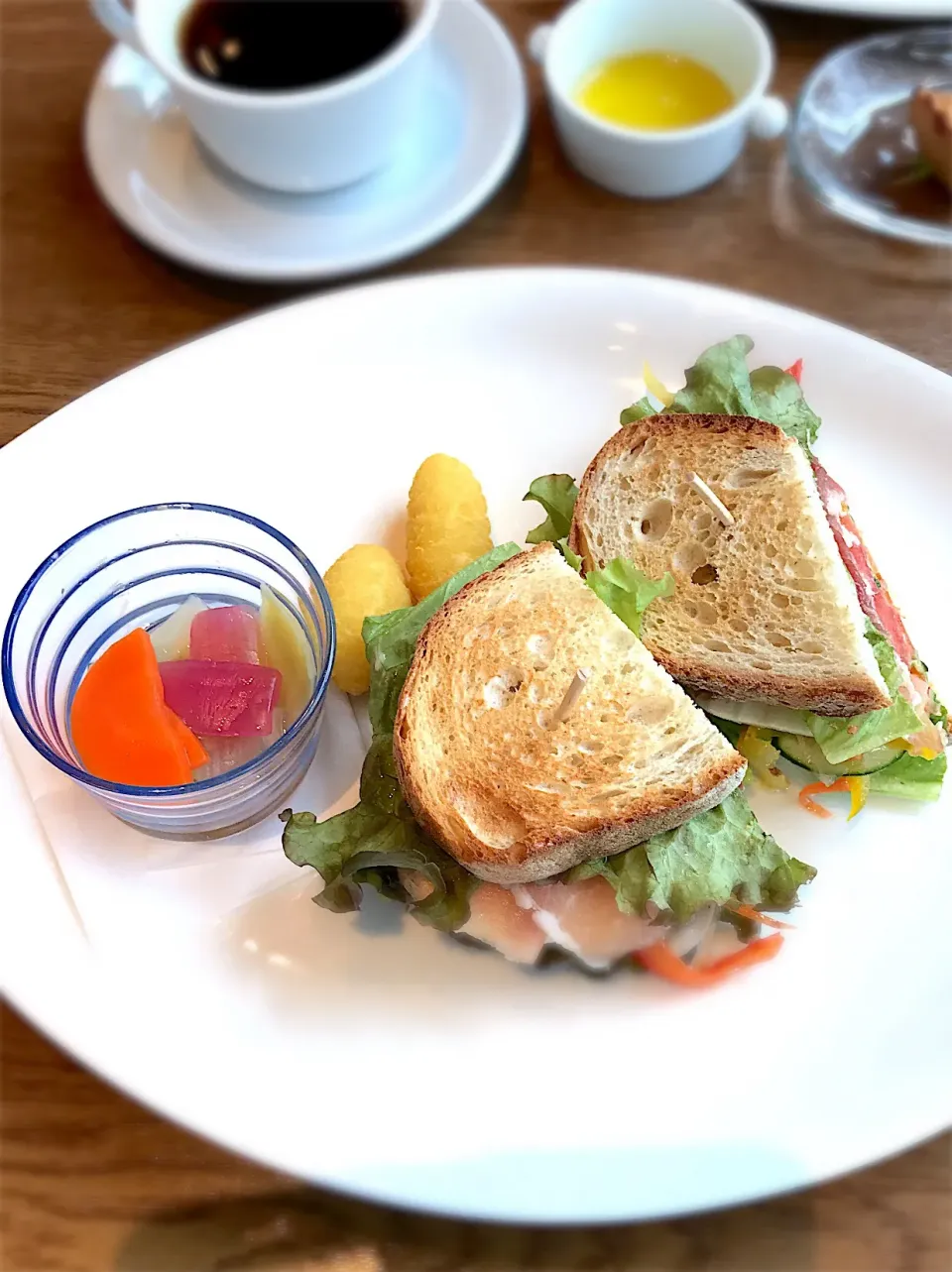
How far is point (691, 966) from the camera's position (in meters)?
1.25

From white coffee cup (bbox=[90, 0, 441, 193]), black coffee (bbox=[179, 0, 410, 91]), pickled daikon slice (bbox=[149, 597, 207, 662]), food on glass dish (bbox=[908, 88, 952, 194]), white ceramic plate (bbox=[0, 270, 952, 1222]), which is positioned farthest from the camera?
food on glass dish (bbox=[908, 88, 952, 194])

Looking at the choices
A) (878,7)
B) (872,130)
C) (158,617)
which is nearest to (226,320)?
(158,617)

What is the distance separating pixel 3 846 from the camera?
4.20 feet

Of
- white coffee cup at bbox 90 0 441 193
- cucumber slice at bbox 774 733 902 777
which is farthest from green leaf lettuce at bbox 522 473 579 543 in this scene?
white coffee cup at bbox 90 0 441 193

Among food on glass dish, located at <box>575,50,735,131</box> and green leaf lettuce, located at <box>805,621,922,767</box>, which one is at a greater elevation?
food on glass dish, located at <box>575,50,735,131</box>

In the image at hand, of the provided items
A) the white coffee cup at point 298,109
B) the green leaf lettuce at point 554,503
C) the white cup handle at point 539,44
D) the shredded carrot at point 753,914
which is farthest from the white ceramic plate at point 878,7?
the shredded carrot at point 753,914

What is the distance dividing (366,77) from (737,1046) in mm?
1520

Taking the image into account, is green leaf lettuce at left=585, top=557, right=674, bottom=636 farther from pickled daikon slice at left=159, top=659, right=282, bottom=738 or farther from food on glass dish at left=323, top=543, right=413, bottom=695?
pickled daikon slice at left=159, top=659, right=282, bottom=738

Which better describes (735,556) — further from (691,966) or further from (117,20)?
(117,20)

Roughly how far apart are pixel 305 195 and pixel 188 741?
113cm

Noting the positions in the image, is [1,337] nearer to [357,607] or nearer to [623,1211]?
[357,607]

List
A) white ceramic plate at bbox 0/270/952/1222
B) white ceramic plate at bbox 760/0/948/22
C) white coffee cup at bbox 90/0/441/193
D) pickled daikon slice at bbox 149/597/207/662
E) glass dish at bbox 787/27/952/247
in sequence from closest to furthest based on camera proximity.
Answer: white ceramic plate at bbox 0/270/952/1222 → pickled daikon slice at bbox 149/597/207/662 → white coffee cup at bbox 90/0/441/193 → glass dish at bbox 787/27/952/247 → white ceramic plate at bbox 760/0/948/22

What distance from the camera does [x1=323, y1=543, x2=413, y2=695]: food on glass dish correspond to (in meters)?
1.39

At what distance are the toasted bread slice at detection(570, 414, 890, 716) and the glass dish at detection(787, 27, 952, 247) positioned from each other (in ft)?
2.81
